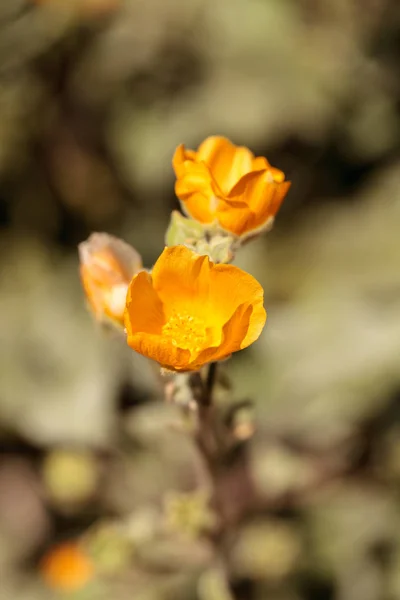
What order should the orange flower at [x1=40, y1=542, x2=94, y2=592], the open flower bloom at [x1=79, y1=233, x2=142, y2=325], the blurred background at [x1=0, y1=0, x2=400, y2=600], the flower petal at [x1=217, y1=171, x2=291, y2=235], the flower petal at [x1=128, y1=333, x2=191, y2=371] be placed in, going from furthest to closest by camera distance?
1. the orange flower at [x1=40, y1=542, x2=94, y2=592]
2. the blurred background at [x1=0, y1=0, x2=400, y2=600]
3. the open flower bloom at [x1=79, y1=233, x2=142, y2=325]
4. the flower petal at [x1=217, y1=171, x2=291, y2=235]
5. the flower petal at [x1=128, y1=333, x2=191, y2=371]

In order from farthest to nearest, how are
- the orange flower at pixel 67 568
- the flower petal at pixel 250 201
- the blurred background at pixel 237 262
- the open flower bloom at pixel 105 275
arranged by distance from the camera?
the orange flower at pixel 67 568 → the blurred background at pixel 237 262 → the open flower bloom at pixel 105 275 → the flower petal at pixel 250 201

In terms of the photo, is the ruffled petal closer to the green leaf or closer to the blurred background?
the green leaf

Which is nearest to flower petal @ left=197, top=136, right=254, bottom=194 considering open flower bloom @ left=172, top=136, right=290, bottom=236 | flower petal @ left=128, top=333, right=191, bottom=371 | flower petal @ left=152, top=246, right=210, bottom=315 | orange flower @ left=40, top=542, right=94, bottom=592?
open flower bloom @ left=172, top=136, right=290, bottom=236

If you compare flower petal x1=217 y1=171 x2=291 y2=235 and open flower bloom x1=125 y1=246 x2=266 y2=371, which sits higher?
flower petal x1=217 y1=171 x2=291 y2=235

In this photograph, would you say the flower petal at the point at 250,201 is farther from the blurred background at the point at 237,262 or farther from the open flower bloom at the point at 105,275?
the blurred background at the point at 237,262

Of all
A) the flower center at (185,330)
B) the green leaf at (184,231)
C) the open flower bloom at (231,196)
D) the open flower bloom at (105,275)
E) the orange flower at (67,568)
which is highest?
the open flower bloom at (231,196)

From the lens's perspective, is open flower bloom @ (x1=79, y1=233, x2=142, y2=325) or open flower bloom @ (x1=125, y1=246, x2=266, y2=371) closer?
open flower bloom @ (x1=125, y1=246, x2=266, y2=371)

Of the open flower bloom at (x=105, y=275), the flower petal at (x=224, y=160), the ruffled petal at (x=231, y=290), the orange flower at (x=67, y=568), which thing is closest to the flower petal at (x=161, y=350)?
the ruffled petal at (x=231, y=290)

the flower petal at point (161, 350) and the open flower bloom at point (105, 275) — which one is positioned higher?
the open flower bloom at point (105, 275)
